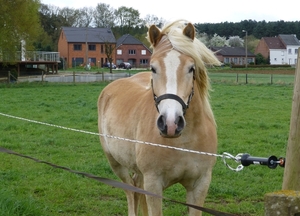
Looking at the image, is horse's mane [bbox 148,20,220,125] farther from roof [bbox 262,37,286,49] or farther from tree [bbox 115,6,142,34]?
roof [bbox 262,37,286,49]

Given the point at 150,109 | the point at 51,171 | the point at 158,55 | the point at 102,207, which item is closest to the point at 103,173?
the point at 51,171

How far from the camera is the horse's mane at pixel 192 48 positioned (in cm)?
351

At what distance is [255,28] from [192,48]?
368 feet

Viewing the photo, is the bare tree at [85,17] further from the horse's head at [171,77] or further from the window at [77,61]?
the horse's head at [171,77]

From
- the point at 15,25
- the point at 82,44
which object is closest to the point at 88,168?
the point at 15,25

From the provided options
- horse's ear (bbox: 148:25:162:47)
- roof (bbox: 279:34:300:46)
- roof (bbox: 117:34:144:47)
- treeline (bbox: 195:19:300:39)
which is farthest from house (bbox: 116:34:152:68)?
horse's ear (bbox: 148:25:162:47)

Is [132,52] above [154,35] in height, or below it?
above

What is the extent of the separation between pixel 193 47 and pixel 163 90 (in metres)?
0.55

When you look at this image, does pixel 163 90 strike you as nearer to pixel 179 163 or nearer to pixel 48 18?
→ pixel 179 163

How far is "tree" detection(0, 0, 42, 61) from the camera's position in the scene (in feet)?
106

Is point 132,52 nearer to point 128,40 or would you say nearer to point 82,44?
point 128,40

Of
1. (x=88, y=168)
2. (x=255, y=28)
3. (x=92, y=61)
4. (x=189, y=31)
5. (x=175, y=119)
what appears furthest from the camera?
(x=255, y=28)

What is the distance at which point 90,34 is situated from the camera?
72.4m

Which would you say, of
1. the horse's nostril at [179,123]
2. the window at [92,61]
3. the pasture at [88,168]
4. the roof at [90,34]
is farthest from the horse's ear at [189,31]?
the window at [92,61]
